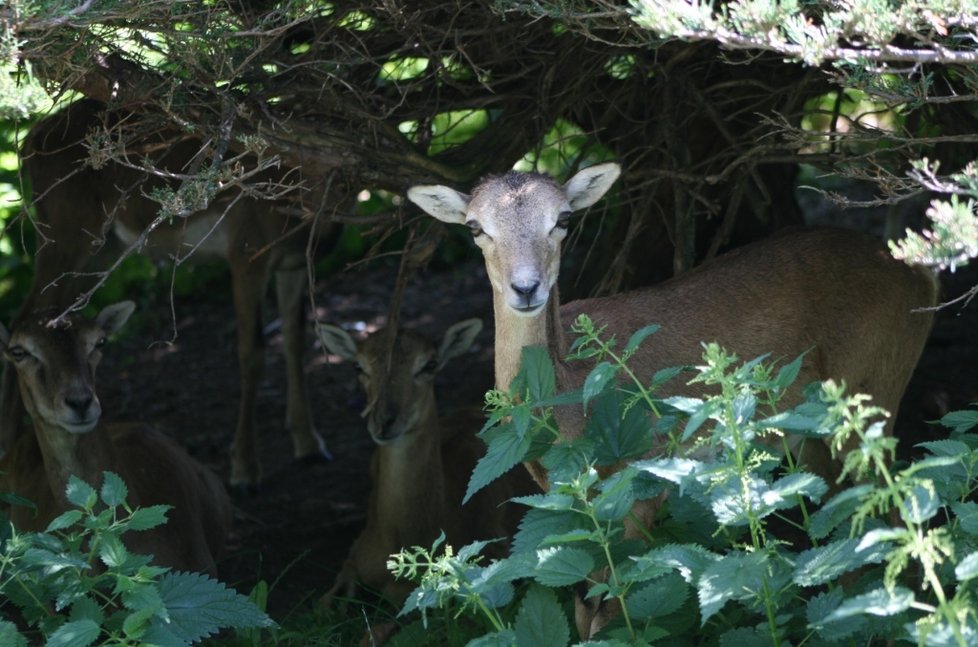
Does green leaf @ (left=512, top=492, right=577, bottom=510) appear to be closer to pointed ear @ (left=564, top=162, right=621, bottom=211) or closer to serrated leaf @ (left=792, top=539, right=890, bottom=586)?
serrated leaf @ (left=792, top=539, right=890, bottom=586)

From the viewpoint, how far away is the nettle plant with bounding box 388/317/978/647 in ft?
12.8

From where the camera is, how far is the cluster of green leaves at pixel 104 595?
442 centimetres

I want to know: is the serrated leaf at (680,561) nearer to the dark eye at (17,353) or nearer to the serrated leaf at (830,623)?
the serrated leaf at (830,623)

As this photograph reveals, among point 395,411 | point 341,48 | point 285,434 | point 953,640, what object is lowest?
point 285,434

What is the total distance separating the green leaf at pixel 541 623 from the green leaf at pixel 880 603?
38.9 inches

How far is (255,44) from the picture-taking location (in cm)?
580

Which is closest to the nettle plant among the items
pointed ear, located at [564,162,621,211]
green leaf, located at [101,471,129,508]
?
green leaf, located at [101,471,129,508]

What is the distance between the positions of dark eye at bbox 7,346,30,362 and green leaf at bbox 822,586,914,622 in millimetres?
4723

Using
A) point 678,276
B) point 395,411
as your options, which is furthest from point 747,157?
point 395,411

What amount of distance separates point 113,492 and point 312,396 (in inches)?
251

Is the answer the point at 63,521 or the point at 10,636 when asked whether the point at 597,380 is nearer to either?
the point at 63,521

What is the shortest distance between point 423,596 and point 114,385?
7.75 metres

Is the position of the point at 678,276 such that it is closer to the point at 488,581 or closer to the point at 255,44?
the point at 255,44

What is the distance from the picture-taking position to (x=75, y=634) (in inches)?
170
